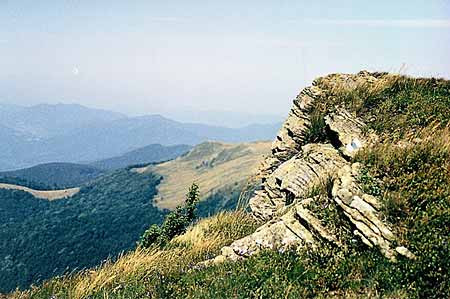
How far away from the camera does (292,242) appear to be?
29.1ft

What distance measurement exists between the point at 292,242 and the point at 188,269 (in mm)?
2236

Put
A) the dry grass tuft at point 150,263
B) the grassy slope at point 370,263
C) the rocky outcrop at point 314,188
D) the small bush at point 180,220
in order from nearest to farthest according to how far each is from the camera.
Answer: the grassy slope at point 370,263, the rocky outcrop at point 314,188, the dry grass tuft at point 150,263, the small bush at point 180,220

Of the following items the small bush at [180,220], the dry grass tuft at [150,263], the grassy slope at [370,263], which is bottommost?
the small bush at [180,220]

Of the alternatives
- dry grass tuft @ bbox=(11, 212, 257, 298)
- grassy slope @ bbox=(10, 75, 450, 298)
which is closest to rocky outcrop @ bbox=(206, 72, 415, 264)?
grassy slope @ bbox=(10, 75, 450, 298)

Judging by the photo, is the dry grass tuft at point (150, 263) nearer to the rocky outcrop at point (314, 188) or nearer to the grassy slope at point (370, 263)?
the grassy slope at point (370, 263)

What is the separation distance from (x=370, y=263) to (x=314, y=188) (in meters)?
3.22

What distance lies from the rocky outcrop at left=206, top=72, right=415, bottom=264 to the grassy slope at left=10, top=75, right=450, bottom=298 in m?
0.28

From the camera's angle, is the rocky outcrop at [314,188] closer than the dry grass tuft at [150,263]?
Yes

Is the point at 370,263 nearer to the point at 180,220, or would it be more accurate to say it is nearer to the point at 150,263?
the point at 150,263

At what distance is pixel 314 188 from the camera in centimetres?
1045

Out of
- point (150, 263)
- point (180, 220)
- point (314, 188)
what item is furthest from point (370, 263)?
point (180, 220)

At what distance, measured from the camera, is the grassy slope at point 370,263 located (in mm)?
6957

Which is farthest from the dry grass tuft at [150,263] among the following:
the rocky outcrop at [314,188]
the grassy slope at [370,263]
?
the rocky outcrop at [314,188]

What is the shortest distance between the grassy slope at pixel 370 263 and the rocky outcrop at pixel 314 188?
281mm
